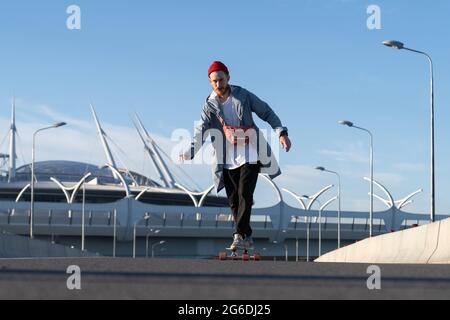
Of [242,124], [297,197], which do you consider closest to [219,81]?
[242,124]

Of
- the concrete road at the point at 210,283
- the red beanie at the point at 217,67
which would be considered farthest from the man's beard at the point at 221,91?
the concrete road at the point at 210,283

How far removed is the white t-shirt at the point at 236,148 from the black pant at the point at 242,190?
0.07 meters

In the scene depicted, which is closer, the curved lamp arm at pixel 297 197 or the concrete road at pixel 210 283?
the concrete road at pixel 210 283

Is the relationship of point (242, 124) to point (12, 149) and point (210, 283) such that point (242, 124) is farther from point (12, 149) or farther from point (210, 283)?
point (12, 149)

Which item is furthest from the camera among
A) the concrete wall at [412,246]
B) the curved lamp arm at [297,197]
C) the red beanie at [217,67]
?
the curved lamp arm at [297,197]

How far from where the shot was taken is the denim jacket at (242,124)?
10.8 m

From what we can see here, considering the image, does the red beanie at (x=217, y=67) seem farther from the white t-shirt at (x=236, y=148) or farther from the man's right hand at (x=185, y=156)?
the man's right hand at (x=185, y=156)

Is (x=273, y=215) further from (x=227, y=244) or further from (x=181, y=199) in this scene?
(x=181, y=199)

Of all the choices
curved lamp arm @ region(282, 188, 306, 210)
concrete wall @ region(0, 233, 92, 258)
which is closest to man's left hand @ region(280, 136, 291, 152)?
concrete wall @ region(0, 233, 92, 258)

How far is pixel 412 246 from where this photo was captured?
22.1 m

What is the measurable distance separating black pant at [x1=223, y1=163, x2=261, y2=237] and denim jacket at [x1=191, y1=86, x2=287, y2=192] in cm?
11
